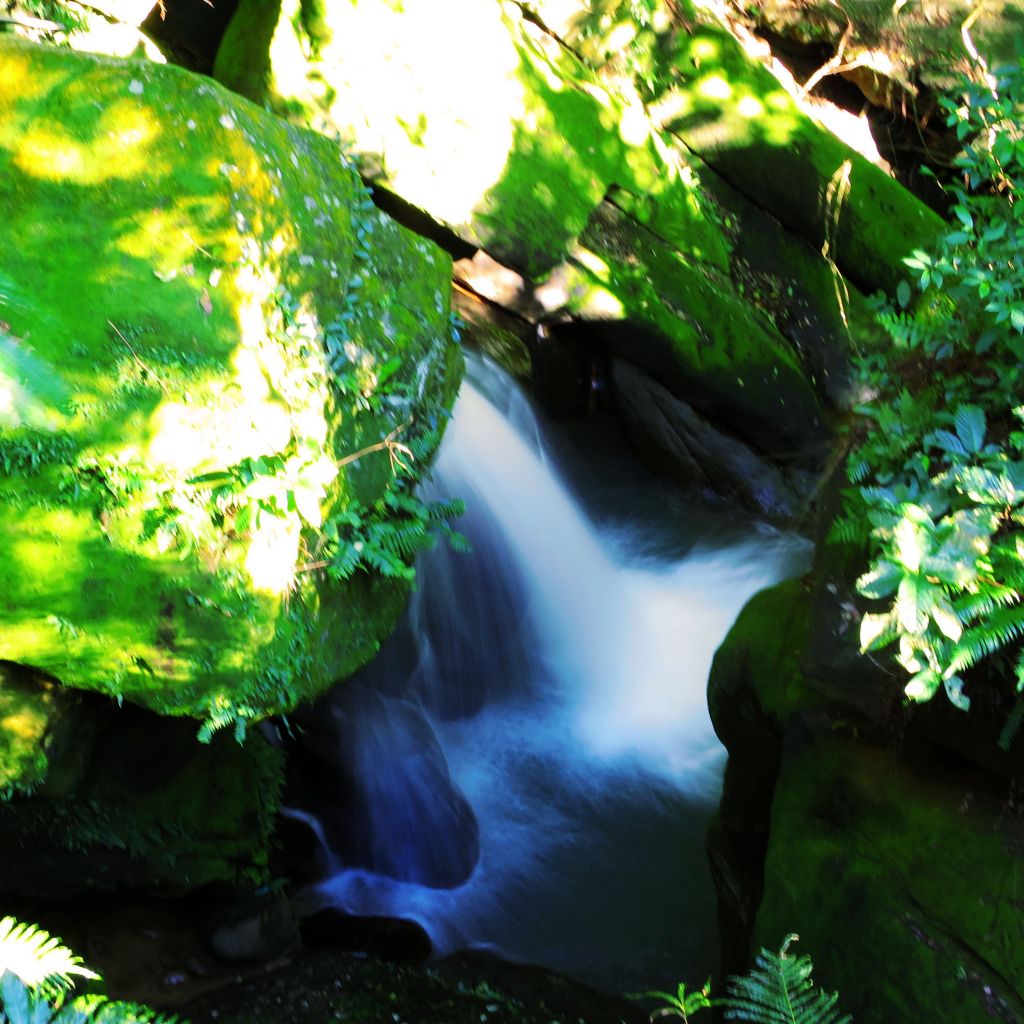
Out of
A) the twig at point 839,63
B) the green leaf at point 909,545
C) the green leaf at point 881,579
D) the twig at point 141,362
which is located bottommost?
the twig at point 141,362

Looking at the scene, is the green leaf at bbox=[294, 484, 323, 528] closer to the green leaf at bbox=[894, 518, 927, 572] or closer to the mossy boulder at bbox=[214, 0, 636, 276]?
the green leaf at bbox=[894, 518, 927, 572]

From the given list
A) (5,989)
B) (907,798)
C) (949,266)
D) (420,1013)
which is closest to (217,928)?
(420,1013)

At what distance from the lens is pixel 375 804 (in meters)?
5.06

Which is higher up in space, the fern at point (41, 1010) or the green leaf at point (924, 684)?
the green leaf at point (924, 684)

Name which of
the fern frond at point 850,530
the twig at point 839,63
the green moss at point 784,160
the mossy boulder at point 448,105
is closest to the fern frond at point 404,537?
the fern frond at point 850,530

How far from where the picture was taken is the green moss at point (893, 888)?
9.09ft

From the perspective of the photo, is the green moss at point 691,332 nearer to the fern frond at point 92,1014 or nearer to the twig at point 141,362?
the twig at point 141,362

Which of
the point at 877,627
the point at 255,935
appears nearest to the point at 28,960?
the point at 877,627

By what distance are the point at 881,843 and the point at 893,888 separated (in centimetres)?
16

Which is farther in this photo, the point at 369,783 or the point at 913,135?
the point at 913,135

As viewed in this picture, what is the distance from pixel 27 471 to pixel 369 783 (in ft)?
9.18

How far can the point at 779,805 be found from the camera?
11.7 ft

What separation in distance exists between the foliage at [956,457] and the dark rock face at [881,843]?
0.31 metres

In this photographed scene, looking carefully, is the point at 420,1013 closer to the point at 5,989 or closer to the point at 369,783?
the point at 369,783
